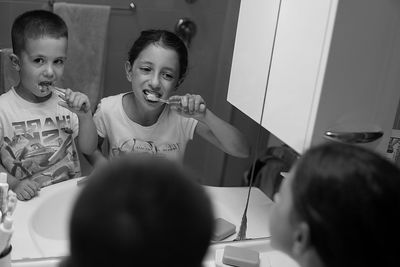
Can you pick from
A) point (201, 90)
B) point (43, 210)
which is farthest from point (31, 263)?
point (201, 90)

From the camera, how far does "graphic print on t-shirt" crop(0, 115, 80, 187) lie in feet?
3.27

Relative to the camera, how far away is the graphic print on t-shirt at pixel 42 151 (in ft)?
3.27

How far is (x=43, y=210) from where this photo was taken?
107 centimetres

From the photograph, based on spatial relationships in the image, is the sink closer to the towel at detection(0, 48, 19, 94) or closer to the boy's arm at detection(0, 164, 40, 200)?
the boy's arm at detection(0, 164, 40, 200)

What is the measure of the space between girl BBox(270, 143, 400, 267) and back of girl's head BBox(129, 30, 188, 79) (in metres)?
0.51

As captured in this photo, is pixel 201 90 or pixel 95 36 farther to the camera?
pixel 201 90

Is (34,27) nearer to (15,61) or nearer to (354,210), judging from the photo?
(15,61)

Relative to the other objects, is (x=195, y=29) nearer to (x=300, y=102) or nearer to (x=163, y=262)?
(x=300, y=102)

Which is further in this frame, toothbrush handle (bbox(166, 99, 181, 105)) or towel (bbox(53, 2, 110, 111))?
toothbrush handle (bbox(166, 99, 181, 105))

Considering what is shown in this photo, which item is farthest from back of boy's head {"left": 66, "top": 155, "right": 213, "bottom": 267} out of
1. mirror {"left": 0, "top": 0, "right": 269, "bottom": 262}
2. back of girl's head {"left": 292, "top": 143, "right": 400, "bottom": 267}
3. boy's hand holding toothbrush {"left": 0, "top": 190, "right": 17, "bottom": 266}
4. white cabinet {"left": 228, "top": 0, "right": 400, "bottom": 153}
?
white cabinet {"left": 228, "top": 0, "right": 400, "bottom": 153}

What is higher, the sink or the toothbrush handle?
the toothbrush handle

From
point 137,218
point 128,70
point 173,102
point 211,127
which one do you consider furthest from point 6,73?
point 137,218

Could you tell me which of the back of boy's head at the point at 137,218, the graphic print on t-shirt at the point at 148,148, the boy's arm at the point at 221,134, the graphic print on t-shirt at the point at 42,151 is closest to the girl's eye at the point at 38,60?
the graphic print on t-shirt at the point at 42,151

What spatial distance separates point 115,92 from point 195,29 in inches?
8.8
